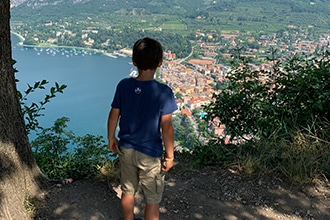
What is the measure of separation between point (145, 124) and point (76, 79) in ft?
80.1

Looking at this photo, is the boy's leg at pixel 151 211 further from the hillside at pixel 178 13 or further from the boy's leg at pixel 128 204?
the hillside at pixel 178 13

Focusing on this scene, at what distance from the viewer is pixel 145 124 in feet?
6.60

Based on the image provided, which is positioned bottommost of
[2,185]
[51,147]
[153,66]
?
[51,147]

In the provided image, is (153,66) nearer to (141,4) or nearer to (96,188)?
(96,188)

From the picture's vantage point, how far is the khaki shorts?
6.88 ft

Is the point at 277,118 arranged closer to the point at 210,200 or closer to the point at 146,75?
the point at 210,200

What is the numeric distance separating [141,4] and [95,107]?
47586mm

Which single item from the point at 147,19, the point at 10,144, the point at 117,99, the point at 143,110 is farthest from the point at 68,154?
the point at 147,19

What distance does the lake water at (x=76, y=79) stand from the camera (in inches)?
629

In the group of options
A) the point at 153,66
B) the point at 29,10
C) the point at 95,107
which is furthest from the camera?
the point at 29,10

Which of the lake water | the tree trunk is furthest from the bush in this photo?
the lake water

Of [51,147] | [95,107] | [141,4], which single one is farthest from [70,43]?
[51,147]

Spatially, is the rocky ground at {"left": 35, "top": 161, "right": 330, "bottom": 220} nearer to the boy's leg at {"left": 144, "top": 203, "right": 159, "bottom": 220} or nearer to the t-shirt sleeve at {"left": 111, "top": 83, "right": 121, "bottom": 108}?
the boy's leg at {"left": 144, "top": 203, "right": 159, "bottom": 220}

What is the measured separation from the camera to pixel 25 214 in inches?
93.4
